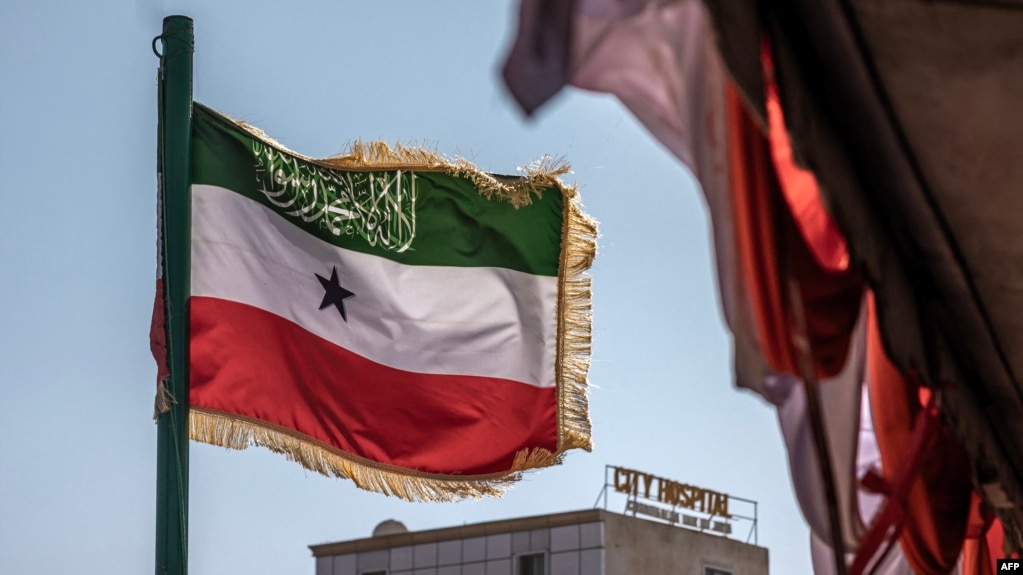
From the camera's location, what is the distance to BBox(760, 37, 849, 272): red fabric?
3256mm

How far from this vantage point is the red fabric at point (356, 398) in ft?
21.6

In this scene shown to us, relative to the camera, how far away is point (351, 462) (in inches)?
281

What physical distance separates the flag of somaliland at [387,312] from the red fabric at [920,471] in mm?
2494

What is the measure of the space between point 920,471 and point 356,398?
2.90 metres

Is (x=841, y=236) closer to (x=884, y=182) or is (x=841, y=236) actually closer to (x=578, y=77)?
(x=884, y=182)

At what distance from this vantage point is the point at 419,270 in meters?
7.88

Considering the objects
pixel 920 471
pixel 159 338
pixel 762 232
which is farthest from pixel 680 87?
pixel 159 338

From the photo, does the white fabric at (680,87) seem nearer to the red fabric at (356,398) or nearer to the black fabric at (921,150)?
the black fabric at (921,150)

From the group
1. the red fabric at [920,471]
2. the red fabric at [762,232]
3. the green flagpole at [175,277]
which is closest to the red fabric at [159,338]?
the green flagpole at [175,277]

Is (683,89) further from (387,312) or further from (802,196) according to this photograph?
(387,312)

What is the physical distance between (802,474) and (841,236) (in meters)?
0.56

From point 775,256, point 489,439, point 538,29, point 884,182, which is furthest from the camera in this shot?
point 489,439

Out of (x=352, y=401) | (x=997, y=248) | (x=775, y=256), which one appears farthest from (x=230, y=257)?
(x=775, y=256)

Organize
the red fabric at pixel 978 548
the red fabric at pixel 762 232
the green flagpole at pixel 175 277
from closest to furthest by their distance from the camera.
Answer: the red fabric at pixel 762 232 → the green flagpole at pixel 175 277 → the red fabric at pixel 978 548
